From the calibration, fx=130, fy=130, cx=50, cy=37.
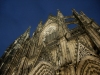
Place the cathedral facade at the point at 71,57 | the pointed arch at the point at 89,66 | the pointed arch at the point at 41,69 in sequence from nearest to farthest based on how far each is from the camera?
the cathedral facade at the point at 71,57 → the pointed arch at the point at 89,66 → the pointed arch at the point at 41,69

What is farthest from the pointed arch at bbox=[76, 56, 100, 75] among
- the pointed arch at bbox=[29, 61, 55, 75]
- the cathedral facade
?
the pointed arch at bbox=[29, 61, 55, 75]

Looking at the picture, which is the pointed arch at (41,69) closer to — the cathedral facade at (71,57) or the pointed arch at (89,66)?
the cathedral facade at (71,57)

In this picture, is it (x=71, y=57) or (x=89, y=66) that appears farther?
(x=71, y=57)

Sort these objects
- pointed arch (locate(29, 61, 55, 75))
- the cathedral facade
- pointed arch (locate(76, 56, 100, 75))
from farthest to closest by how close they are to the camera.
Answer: pointed arch (locate(29, 61, 55, 75)) < pointed arch (locate(76, 56, 100, 75)) < the cathedral facade

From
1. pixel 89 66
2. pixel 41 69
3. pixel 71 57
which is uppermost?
pixel 41 69

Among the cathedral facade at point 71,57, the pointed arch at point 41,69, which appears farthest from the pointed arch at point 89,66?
the pointed arch at point 41,69

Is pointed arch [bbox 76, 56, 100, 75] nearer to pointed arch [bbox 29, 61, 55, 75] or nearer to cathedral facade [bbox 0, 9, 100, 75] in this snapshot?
cathedral facade [bbox 0, 9, 100, 75]

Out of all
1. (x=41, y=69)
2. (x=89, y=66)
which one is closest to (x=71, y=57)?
(x=89, y=66)

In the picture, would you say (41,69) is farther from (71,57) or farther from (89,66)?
(89,66)

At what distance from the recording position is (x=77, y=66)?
26.1ft

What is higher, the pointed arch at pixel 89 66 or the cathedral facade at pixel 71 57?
the cathedral facade at pixel 71 57

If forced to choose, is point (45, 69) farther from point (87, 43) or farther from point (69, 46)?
point (87, 43)

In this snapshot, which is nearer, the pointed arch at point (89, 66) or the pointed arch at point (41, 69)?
the pointed arch at point (89, 66)

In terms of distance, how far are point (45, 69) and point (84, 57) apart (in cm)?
389
